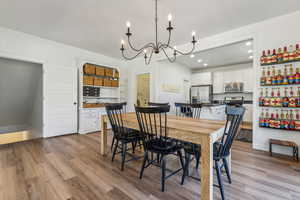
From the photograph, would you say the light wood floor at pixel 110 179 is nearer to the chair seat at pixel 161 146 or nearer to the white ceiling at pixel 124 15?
the chair seat at pixel 161 146

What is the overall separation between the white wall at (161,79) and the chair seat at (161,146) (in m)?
3.08

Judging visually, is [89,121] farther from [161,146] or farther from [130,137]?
[161,146]

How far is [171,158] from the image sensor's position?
2486mm

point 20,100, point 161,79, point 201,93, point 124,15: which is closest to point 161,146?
point 124,15

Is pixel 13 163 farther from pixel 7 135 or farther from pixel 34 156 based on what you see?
pixel 7 135

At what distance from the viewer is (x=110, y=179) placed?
1831 millimetres

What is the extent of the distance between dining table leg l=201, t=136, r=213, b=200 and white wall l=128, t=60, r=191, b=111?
3533 millimetres

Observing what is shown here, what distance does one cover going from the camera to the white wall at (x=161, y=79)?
4852 mm

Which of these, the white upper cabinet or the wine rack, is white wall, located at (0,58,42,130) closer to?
the wine rack

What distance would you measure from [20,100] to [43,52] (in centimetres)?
180

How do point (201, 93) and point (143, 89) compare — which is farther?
point (201, 93)

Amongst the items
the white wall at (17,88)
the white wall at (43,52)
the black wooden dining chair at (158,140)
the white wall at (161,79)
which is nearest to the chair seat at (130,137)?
the black wooden dining chair at (158,140)

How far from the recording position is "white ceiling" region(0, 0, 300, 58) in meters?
2.32

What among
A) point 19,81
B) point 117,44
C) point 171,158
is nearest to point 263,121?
point 171,158
